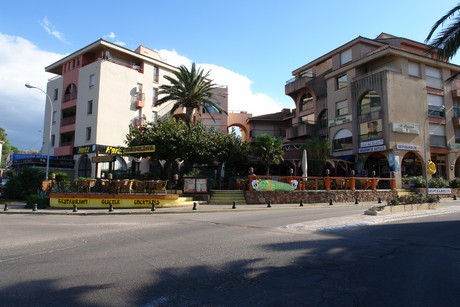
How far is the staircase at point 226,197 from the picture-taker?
25.0 metres

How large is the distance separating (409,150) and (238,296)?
36.1 metres

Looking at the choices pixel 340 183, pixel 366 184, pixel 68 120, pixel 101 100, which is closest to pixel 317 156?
pixel 366 184

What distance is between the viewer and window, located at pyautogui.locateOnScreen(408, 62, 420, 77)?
38812mm

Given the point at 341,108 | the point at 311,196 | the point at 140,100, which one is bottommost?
the point at 311,196

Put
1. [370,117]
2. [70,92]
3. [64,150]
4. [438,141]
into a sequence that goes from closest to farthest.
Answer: [370,117] < [438,141] < [64,150] < [70,92]

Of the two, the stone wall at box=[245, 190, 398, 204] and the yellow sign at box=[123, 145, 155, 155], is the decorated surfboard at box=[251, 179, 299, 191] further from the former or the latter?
the yellow sign at box=[123, 145, 155, 155]

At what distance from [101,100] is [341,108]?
89.1 feet

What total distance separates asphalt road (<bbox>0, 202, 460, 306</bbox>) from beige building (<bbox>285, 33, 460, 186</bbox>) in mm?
25843

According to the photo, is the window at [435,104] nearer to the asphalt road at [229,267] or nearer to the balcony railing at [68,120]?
the asphalt road at [229,267]

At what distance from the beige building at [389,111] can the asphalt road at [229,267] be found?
25.8 meters

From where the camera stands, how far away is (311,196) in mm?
27078

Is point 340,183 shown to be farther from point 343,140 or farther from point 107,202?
point 107,202

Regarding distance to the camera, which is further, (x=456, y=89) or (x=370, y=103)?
(x=456, y=89)

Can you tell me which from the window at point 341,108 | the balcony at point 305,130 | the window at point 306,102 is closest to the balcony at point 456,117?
the window at point 341,108
